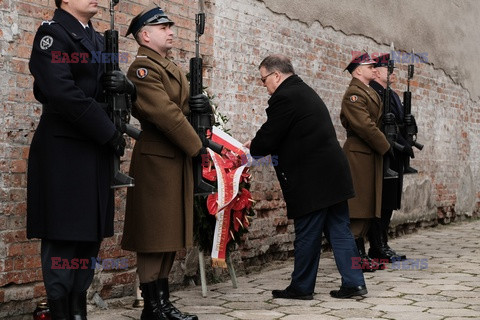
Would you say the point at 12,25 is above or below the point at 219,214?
above

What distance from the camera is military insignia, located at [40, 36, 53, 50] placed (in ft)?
11.7

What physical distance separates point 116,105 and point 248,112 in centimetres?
296

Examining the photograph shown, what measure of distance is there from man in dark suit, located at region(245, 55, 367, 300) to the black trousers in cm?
191

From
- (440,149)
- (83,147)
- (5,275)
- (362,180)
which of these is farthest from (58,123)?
(440,149)

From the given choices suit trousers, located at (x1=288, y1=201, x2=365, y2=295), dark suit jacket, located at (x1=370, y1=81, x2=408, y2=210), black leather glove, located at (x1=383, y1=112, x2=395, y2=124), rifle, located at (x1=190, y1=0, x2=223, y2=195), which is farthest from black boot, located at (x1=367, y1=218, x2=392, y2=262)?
rifle, located at (x1=190, y1=0, x2=223, y2=195)

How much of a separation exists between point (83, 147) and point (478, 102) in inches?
363

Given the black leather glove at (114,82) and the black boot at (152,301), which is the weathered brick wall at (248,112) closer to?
the black boot at (152,301)

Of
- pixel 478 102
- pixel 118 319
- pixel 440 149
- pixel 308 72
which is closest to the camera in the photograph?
pixel 118 319

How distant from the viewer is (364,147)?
6.64 meters

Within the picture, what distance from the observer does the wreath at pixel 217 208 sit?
5375 mm

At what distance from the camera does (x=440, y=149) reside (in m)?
10.4

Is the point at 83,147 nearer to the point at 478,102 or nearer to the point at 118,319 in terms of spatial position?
the point at 118,319

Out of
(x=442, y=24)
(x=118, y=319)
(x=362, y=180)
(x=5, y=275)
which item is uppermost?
(x=442, y=24)
